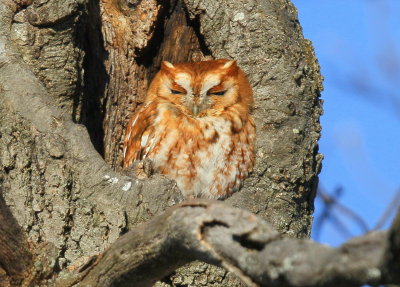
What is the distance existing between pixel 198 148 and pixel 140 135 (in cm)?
33

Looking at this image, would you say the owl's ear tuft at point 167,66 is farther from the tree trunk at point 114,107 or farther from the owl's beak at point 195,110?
the owl's beak at point 195,110

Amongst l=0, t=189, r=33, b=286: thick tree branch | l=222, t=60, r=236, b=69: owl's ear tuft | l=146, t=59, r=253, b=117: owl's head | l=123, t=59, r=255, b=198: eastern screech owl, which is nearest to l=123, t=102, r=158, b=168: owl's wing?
l=123, t=59, r=255, b=198: eastern screech owl

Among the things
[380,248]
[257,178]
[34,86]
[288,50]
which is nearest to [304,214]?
[257,178]

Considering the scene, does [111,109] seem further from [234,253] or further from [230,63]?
[234,253]

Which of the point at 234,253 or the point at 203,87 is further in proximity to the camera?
the point at 203,87

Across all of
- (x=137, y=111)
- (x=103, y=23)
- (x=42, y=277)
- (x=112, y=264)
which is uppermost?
(x=103, y=23)

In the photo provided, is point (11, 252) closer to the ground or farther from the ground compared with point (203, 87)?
closer to the ground

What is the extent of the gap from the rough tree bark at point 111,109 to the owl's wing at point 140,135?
0.57ft

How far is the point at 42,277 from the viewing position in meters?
3.06

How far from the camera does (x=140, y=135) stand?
421 cm

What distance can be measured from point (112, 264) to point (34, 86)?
1.34 meters

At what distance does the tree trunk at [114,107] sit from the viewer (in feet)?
11.1

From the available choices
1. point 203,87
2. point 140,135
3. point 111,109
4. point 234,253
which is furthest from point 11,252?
point 203,87

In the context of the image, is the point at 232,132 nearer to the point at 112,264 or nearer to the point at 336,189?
the point at 336,189
